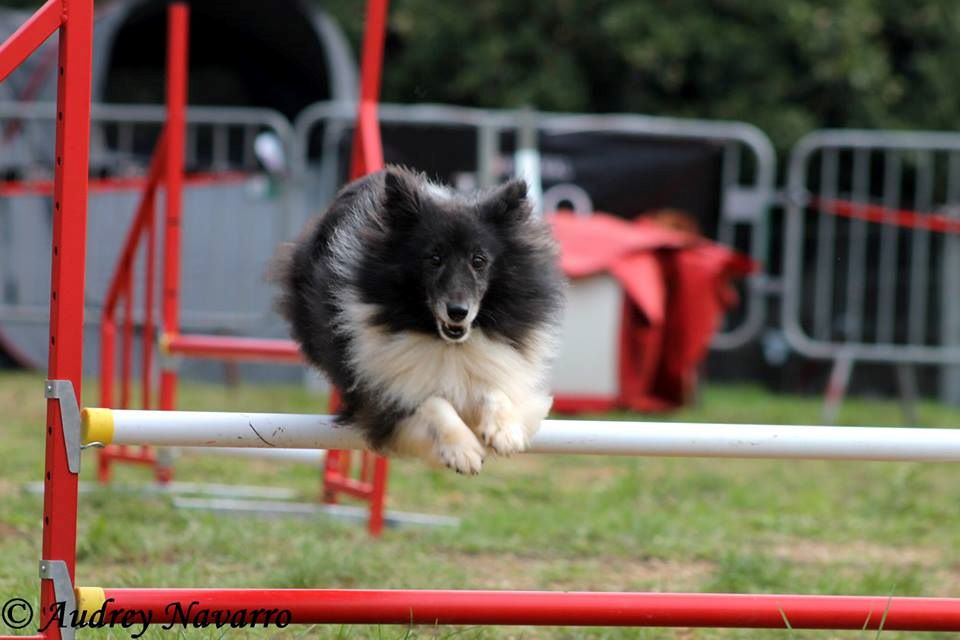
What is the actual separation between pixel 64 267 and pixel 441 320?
84cm

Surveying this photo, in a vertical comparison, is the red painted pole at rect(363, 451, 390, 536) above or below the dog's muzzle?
below

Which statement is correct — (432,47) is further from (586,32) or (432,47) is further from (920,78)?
(920,78)

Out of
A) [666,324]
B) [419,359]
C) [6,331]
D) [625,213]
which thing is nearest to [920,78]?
[625,213]

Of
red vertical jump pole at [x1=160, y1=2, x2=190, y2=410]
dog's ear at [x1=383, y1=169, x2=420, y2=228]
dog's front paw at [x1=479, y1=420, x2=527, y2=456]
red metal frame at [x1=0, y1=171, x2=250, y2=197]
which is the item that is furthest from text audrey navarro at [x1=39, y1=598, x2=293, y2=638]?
red metal frame at [x1=0, y1=171, x2=250, y2=197]

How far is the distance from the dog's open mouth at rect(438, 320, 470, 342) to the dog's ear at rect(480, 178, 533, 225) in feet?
1.14

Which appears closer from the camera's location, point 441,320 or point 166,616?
point 166,616

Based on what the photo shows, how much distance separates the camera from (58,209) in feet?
9.70

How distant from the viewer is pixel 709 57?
13.5m

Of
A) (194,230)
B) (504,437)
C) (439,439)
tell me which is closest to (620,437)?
(504,437)

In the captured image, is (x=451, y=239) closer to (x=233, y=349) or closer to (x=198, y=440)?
(x=198, y=440)

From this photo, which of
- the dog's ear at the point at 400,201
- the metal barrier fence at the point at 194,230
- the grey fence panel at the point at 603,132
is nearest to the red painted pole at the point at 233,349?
the dog's ear at the point at 400,201

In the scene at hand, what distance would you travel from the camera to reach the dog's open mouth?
3.20 meters

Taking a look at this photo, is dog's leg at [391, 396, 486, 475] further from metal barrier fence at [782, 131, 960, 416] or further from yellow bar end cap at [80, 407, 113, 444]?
metal barrier fence at [782, 131, 960, 416]

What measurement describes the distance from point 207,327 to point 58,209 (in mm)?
7438
